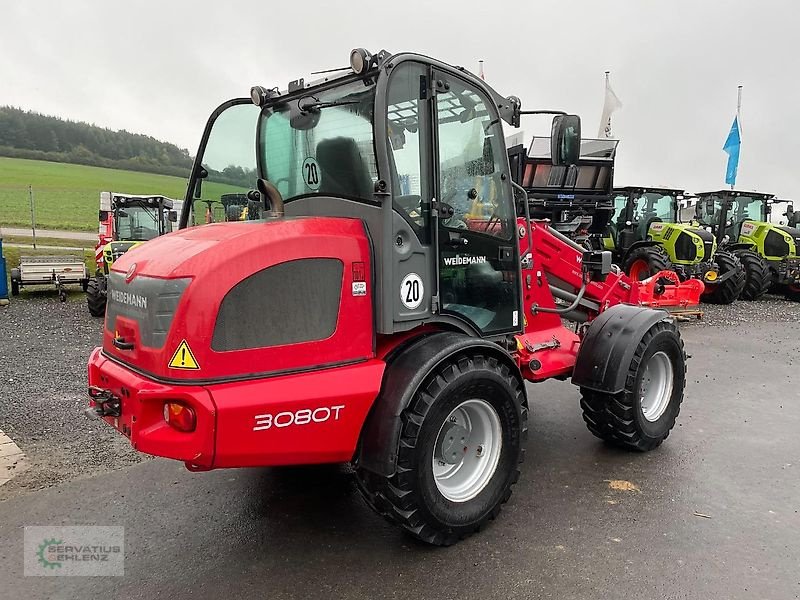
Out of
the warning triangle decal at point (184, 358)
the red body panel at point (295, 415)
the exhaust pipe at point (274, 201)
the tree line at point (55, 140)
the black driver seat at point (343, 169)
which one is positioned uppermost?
the tree line at point (55, 140)

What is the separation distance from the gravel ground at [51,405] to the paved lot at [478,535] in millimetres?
29

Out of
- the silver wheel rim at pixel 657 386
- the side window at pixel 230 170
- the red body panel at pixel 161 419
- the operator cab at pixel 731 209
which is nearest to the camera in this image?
the red body panel at pixel 161 419

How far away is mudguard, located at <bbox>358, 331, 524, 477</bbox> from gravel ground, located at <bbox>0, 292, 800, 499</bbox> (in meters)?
2.28

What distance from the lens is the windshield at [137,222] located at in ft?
41.6

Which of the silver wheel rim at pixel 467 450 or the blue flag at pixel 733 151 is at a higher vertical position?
the blue flag at pixel 733 151

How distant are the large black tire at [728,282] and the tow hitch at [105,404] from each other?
13131 mm

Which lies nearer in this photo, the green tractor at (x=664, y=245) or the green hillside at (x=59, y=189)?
the green tractor at (x=664, y=245)

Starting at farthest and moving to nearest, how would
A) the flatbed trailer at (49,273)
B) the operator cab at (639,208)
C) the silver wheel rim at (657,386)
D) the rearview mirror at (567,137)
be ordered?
the operator cab at (639,208), the flatbed trailer at (49,273), the silver wheel rim at (657,386), the rearview mirror at (567,137)

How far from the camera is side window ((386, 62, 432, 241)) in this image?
298 centimetres

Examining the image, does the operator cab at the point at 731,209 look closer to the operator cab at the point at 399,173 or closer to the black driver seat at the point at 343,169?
the operator cab at the point at 399,173

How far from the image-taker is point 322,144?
129 inches

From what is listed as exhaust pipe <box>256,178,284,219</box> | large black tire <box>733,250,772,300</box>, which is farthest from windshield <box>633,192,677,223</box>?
exhaust pipe <box>256,178,284,219</box>

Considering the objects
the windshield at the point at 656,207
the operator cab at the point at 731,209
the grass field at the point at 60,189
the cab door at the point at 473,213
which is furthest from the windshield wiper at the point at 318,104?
the grass field at the point at 60,189

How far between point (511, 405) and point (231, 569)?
5.57 feet
